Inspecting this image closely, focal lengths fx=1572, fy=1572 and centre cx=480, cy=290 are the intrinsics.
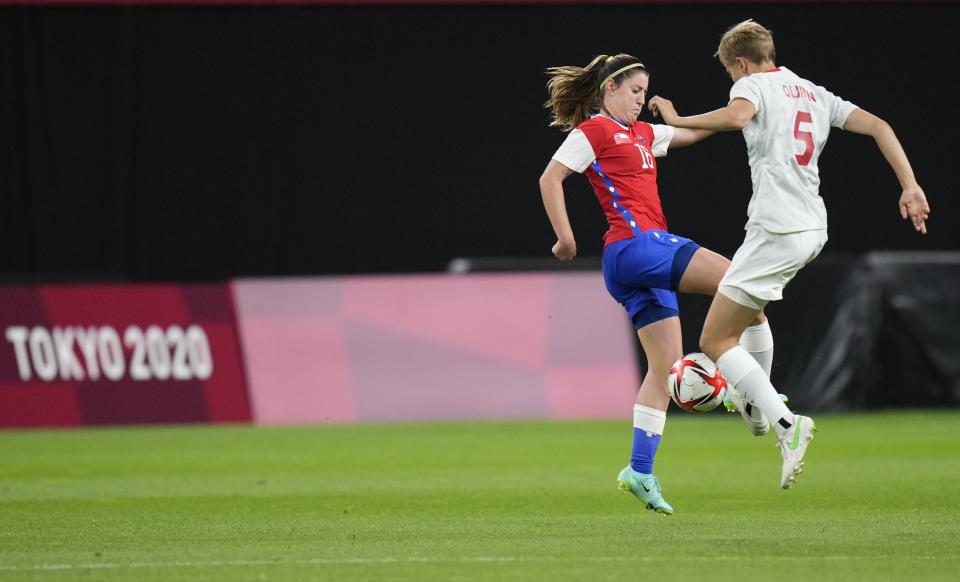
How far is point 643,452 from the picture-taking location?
7.42 metres

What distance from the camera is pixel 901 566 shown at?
5.84 m

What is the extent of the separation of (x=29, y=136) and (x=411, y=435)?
26.0 ft

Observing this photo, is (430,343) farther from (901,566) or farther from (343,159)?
(901,566)

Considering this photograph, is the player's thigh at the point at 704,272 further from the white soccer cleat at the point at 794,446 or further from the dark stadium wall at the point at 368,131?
the dark stadium wall at the point at 368,131

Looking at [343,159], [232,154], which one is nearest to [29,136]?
[232,154]

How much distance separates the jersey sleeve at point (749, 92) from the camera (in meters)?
6.81

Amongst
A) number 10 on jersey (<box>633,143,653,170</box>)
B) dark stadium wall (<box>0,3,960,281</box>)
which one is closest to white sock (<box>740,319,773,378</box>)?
number 10 on jersey (<box>633,143,653,170</box>)

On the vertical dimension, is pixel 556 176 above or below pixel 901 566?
above

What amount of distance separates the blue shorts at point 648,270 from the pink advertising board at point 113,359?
26.6 feet

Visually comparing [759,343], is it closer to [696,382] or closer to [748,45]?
[696,382]

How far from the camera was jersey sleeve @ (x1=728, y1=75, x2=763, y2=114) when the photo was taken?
681 centimetres

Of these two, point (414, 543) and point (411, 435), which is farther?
point (411, 435)

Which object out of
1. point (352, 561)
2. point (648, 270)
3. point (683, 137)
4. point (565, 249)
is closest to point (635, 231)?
point (648, 270)

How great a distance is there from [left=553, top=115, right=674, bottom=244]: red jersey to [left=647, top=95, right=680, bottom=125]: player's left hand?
0.39m
